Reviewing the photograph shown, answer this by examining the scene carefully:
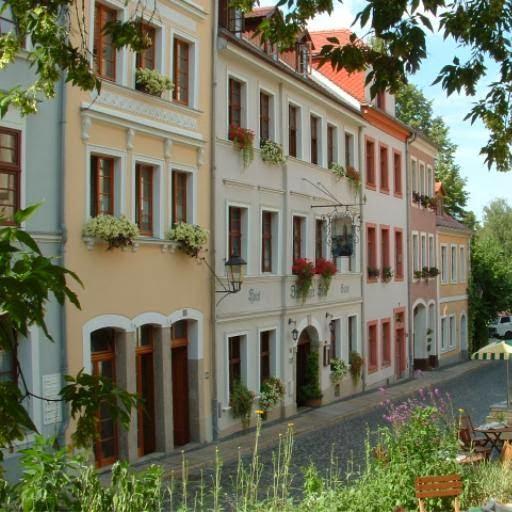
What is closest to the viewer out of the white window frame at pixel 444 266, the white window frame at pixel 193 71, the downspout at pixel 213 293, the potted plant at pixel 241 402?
the white window frame at pixel 193 71

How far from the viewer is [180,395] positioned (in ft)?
60.1

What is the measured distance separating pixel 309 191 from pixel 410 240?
12.0 meters

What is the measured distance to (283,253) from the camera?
2261 cm

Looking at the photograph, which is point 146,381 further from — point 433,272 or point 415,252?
point 433,272

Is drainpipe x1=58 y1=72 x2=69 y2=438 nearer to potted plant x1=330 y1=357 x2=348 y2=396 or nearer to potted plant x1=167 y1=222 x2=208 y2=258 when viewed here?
potted plant x1=167 y1=222 x2=208 y2=258

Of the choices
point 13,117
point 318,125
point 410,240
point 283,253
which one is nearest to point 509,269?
point 410,240

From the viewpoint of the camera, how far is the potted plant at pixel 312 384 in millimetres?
24500

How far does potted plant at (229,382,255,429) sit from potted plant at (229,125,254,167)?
5.29m

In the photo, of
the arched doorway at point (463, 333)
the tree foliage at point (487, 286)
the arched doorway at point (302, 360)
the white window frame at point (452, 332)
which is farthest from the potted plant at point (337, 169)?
the tree foliage at point (487, 286)

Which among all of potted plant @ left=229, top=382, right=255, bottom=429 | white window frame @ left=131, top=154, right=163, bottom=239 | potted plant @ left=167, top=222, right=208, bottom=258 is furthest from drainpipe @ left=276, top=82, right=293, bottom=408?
white window frame @ left=131, top=154, right=163, bottom=239

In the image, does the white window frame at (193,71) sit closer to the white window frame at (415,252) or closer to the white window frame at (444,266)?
the white window frame at (415,252)

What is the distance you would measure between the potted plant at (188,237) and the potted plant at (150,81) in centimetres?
271

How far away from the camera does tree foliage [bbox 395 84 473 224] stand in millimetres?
51281

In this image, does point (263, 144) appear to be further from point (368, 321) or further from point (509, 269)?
point (509, 269)
